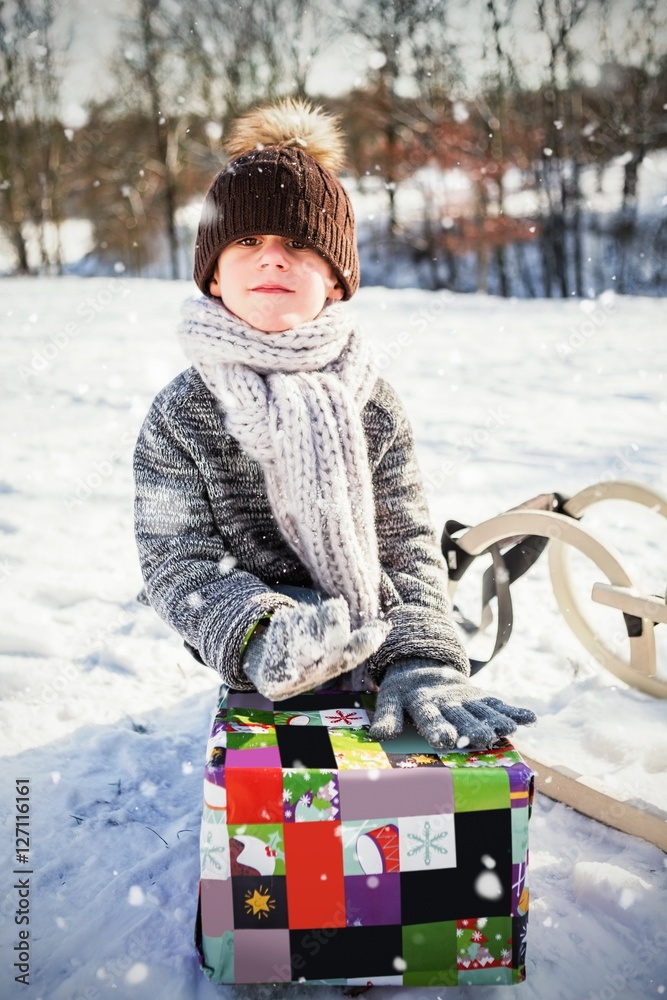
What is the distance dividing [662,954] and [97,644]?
5.60 feet

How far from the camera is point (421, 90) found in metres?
11.7

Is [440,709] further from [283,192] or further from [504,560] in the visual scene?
[283,192]

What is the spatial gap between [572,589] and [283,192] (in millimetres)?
1296

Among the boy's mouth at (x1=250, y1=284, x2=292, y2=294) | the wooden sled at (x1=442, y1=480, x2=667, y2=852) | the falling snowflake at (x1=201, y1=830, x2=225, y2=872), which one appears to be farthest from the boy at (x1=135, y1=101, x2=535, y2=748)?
the wooden sled at (x1=442, y1=480, x2=667, y2=852)

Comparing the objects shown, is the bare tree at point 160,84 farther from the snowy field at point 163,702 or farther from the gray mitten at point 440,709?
the gray mitten at point 440,709

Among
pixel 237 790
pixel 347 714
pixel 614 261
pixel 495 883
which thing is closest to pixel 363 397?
pixel 347 714

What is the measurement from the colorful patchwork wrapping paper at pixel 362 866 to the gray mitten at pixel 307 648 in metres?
0.13

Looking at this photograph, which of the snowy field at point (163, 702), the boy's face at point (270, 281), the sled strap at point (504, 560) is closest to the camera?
the snowy field at point (163, 702)

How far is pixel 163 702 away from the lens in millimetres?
2051

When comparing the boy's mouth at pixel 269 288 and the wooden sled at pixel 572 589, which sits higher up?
the boy's mouth at pixel 269 288

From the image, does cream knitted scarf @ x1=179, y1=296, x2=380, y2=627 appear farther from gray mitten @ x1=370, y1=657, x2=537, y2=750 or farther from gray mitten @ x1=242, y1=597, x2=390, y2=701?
gray mitten @ x1=242, y1=597, x2=390, y2=701

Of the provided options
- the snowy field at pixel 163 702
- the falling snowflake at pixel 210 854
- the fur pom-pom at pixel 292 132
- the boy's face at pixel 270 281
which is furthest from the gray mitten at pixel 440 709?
the fur pom-pom at pixel 292 132

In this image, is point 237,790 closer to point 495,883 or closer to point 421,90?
point 495,883

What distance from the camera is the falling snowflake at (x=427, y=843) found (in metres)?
1.13
